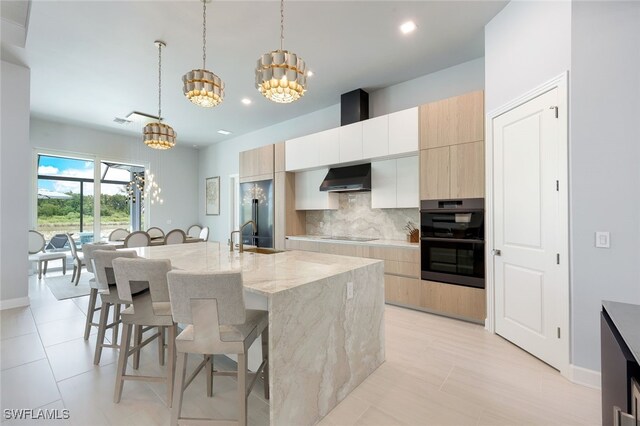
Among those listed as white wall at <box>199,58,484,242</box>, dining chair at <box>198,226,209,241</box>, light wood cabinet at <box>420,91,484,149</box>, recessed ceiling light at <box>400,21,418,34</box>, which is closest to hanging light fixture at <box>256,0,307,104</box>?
recessed ceiling light at <box>400,21,418,34</box>

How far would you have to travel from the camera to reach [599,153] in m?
2.05

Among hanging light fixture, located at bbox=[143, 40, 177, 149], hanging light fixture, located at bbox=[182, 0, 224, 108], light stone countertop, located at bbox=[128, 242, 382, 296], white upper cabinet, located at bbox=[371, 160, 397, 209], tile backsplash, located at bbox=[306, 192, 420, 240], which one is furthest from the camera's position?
tile backsplash, located at bbox=[306, 192, 420, 240]

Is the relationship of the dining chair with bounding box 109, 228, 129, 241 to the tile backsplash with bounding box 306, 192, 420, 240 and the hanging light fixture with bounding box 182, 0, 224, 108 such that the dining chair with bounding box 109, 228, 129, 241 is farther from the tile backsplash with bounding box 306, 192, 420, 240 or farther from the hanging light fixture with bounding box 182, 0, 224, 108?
the hanging light fixture with bounding box 182, 0, 224, 108

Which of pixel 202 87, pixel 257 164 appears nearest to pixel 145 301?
pixel 202 87

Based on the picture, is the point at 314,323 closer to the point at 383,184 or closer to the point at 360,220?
the point at 383,184

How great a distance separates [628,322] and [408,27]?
3.21 m

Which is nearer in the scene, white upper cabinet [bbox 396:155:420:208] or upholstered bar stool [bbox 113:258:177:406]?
upholstered bar stool [bbox 113:258:177:406]

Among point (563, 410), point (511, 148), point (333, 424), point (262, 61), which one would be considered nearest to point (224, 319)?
point (333, 424)

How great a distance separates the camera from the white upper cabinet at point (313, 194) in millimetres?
4992

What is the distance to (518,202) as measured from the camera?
271cm

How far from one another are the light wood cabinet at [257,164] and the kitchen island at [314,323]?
3.39 meters

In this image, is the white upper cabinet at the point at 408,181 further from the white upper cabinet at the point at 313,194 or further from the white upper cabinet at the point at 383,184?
the white upper cabinet at the point at 313,194

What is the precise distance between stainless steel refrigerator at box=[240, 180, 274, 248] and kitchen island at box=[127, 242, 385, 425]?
120 inches

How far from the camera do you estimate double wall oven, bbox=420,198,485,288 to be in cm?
317
